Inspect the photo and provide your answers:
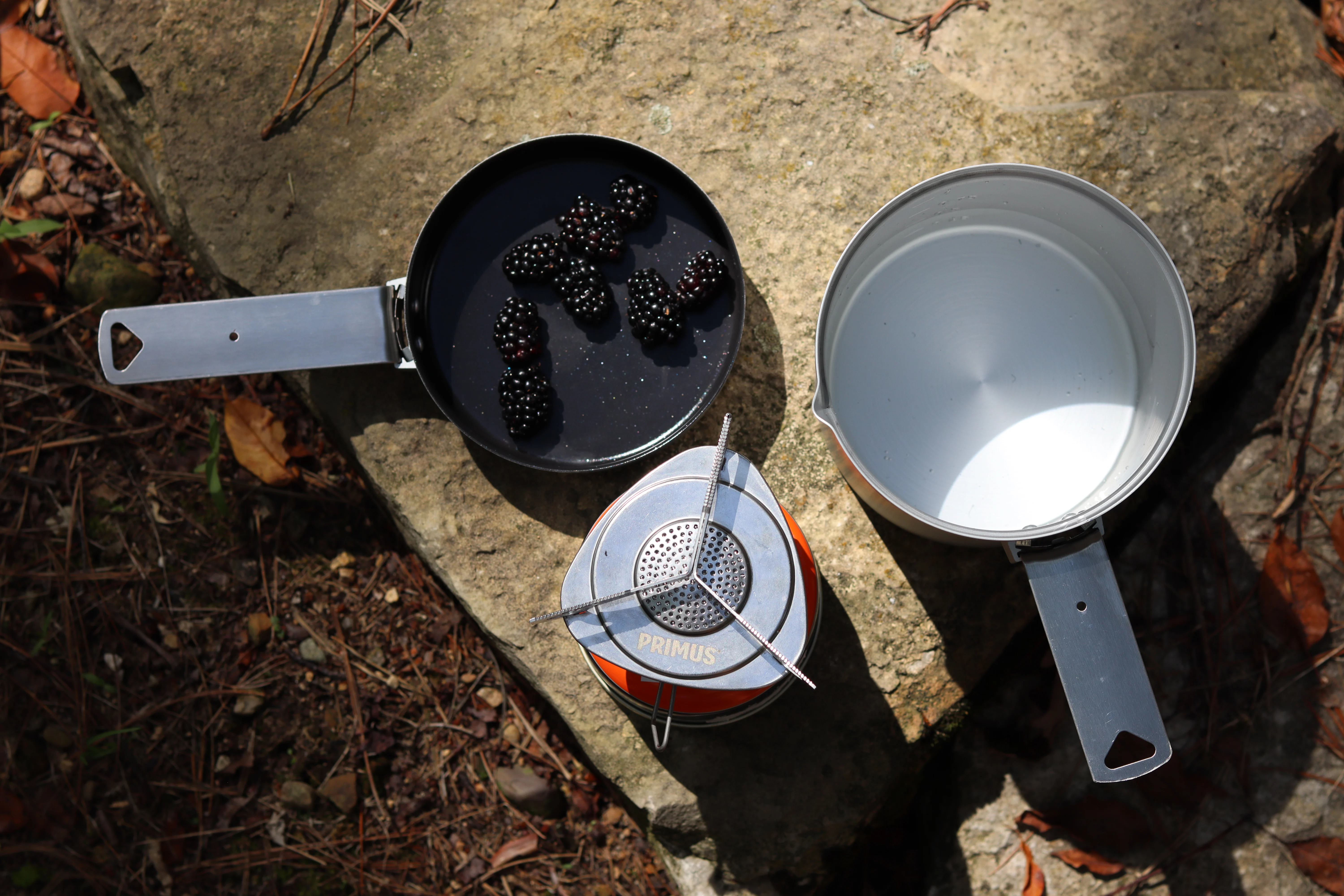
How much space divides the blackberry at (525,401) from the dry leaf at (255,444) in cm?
70

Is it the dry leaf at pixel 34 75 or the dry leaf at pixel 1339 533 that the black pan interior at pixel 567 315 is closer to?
the dry leaf at pixel 34 75

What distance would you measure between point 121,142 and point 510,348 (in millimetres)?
1292

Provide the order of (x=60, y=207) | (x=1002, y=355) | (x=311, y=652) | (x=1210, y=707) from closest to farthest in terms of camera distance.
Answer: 1. (x=1002, y=355)
2. (x=1210, y=707)
3. (x=311, y=652)
4. (x=60, y=207)

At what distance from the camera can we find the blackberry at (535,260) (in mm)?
1900

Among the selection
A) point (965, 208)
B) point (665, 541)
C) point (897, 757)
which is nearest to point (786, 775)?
point (897, 757)

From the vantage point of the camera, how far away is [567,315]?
1938 millimetres

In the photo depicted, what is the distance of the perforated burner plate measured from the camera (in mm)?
1476

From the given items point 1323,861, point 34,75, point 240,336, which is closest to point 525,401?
point 240,336

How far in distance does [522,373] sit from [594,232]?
35cm

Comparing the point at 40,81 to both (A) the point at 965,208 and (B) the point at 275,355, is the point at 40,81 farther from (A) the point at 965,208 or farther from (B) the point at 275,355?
(A) the point at 965,208

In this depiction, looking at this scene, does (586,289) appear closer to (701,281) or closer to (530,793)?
(701,281)

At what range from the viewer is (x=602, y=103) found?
6.63 feet

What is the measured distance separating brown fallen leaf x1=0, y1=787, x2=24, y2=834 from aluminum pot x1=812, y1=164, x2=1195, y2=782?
220cm

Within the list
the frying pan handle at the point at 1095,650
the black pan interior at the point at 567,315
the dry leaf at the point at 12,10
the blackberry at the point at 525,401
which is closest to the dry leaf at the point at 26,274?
the dry leaf at the point at 12,10
